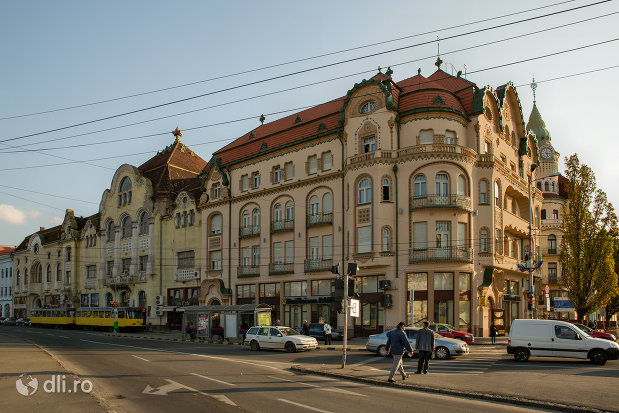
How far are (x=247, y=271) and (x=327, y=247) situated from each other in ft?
30.4

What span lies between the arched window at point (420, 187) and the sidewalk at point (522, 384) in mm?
19093

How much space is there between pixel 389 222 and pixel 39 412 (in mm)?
30322

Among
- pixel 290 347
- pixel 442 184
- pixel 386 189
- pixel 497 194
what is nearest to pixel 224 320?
pixel 290 347

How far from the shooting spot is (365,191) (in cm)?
4066

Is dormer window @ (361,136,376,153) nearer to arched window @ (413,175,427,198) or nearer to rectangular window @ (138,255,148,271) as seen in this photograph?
arched window @ (413,175,427,198)

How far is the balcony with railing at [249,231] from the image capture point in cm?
4956

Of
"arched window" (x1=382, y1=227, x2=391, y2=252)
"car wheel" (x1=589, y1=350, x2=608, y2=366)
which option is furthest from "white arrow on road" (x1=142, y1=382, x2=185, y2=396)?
"arched window" (x1=382, y1=227, x2=391, y2=252)

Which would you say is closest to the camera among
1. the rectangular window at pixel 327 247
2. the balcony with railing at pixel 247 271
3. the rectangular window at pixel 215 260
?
the rectangular window at pixel 327 247

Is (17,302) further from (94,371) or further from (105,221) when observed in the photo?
(94,371)

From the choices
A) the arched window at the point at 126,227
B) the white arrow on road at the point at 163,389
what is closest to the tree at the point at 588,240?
the white arrow on road at the point at 163,389

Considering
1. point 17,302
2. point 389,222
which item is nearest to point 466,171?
point 389,222

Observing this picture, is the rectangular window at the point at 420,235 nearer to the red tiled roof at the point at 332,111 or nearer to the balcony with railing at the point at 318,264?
the balcony with railing at the point at 318,264

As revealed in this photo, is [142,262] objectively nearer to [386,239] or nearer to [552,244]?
[386,239]

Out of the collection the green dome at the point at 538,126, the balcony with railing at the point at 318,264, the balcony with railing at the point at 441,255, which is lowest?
the balcony with railing at the point at 318,264
